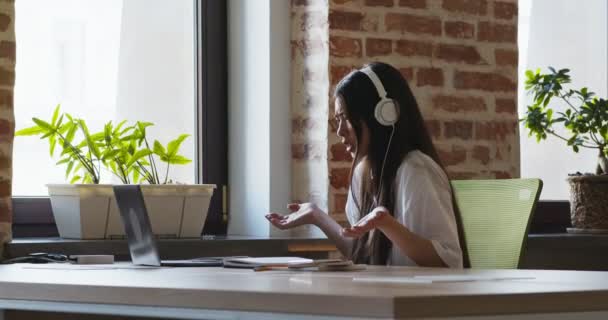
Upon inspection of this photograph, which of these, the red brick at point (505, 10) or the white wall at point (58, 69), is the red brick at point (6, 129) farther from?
the red brick at point (505, 10)

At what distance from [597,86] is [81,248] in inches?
92.4

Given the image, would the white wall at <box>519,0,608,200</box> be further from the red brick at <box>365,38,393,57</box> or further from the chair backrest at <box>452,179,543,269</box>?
the chair backrest at <box>452,179,543,269</box>

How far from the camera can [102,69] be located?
11.2 feet

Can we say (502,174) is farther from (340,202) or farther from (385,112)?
(385,112)

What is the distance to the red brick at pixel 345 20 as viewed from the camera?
3.36m

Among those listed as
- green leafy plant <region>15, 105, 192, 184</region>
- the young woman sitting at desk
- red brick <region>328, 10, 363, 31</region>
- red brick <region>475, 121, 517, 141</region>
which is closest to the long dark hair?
the young woman sitting at desk

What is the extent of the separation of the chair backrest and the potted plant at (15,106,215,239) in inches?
33.6

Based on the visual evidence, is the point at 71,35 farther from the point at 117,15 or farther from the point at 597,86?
the point at 597,86

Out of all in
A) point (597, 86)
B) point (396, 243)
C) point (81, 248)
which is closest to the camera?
point (396, 243)

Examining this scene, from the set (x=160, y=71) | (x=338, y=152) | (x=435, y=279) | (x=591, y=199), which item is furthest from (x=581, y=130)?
(x=435, y=279)

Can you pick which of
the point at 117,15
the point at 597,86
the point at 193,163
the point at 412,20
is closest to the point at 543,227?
the point at 597,86

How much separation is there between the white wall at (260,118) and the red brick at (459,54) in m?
0.53

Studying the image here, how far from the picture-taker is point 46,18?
332cm

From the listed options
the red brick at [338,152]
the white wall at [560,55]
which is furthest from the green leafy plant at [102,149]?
the white wall at [560,55]
